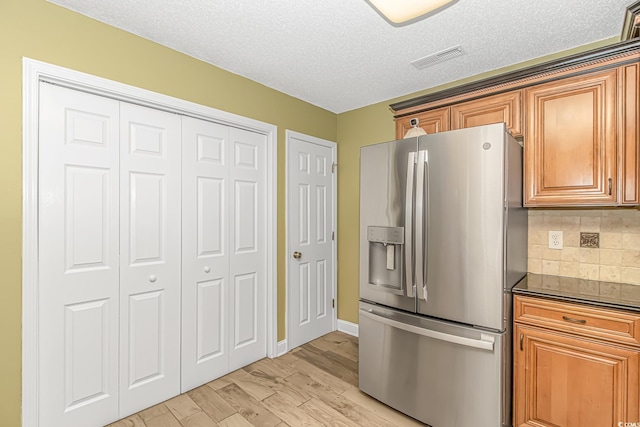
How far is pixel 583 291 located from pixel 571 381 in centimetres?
51

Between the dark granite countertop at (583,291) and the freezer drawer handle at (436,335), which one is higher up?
the dark granite countertop at (583,291)

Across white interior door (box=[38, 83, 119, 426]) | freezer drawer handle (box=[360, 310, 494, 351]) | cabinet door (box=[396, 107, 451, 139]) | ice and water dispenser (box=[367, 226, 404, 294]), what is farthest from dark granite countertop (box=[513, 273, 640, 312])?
white interior door (box=[38, 83, 119, 426])

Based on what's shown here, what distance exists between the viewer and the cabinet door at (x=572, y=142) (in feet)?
5.86

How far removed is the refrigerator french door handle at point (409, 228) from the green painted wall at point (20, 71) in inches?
59.7

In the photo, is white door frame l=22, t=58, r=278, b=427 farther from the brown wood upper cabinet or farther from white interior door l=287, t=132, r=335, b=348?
the brown wood upper cabinet

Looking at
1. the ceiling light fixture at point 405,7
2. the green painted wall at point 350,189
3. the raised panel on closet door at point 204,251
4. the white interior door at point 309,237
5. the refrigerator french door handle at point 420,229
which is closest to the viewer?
the ceiling light fixture at point 405,7

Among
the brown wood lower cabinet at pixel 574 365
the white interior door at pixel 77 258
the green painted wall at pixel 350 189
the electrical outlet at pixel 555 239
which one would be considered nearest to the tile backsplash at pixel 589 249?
the electrical outlet at pixel 555 239

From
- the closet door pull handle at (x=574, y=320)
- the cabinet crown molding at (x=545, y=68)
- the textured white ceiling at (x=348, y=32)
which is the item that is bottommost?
the closet door pull handle at (x=574, y=320)

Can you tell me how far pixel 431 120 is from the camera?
2.53 meters

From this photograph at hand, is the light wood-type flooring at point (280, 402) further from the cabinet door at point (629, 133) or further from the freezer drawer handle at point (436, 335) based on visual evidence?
the cabinet door at point (629, 133)

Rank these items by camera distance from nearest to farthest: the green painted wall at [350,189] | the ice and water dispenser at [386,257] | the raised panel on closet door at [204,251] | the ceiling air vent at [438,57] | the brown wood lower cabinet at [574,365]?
1. the brown wood lower cabinet at [574,365]
2. the ice and water dispenser at [386,257]
3. the ceiling air vent at [438,57]
4. the raised panel on closet door at [204,251]
5. the green painted wall at [350,189]

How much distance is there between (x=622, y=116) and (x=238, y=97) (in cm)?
261

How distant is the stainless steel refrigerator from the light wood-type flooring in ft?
0.60

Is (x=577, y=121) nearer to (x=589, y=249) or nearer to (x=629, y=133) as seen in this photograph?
(x=629, y=133)
